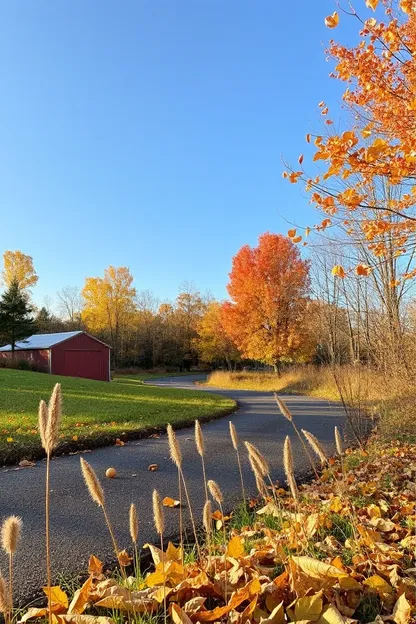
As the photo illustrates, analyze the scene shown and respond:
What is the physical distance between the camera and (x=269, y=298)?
91.7ft

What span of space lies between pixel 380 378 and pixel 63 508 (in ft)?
21.3

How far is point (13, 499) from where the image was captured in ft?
15.3

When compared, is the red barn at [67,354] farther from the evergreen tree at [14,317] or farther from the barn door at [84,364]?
the evergreen tree at [14,317]

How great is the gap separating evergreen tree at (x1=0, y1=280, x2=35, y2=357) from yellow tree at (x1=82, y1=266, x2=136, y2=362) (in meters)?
18.1

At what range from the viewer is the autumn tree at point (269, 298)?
92.1 ft

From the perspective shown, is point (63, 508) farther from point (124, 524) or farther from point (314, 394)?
point (314, 394)

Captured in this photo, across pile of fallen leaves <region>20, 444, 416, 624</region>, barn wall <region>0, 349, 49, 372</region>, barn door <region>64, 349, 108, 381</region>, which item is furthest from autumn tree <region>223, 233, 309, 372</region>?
pile of fallen leaves <region>20, 444, 416, 624</region>

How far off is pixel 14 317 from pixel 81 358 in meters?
6.31

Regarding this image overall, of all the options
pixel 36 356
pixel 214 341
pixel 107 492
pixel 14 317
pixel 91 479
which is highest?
pixel 14 317

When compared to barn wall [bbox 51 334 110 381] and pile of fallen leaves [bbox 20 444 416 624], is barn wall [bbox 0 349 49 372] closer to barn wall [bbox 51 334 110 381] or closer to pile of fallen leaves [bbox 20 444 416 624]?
barn wall [bbox 51 334 110 381]

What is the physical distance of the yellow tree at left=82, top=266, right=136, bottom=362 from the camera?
176 ft

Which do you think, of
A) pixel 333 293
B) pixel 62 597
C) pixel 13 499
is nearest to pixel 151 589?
pixel 62 597

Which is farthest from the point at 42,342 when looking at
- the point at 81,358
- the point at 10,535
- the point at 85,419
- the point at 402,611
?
the point at 402,611

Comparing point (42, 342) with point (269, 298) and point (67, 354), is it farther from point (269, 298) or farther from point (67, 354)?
point (269, 298)
